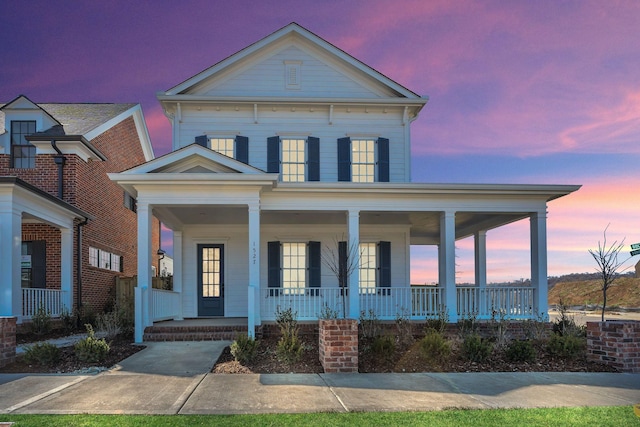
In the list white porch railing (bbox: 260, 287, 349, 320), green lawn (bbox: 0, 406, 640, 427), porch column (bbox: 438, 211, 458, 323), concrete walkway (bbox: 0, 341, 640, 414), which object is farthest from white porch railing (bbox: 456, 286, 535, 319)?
green lawn (bbox: 0, 406, 640, 427)

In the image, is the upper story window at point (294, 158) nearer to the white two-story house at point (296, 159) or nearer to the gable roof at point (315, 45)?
the white two-story house at point (296, 159)

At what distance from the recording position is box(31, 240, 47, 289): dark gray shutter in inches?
579

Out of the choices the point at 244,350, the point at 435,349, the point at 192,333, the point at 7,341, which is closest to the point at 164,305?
the point at 192,333

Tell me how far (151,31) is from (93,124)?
5.40 m

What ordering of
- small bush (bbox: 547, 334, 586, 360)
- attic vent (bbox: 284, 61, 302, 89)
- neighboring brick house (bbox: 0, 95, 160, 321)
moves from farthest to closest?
attic vent (bbox: 284, 61, 302, 89)
neighboring brick house (bbox: 0, 95, 160, 321)
small bush (bbox: 547, 334, 586, 360)

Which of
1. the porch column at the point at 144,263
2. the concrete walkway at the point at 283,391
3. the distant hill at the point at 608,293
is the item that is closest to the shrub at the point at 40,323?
the porch column at the point at 144,263

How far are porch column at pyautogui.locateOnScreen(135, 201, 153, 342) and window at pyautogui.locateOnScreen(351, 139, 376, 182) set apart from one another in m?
6.41

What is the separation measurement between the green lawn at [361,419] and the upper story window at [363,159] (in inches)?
379

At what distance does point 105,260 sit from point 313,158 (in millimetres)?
8915

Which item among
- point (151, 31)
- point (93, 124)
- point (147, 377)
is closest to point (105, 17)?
point (151, 31)

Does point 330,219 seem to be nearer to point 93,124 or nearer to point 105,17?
point 105,17

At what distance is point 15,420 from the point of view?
582 cm

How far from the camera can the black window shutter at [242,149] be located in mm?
15102

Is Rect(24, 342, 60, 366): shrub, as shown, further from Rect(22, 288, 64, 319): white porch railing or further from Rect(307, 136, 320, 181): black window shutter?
Rect(307, 136, 320, 181): black window shutter
